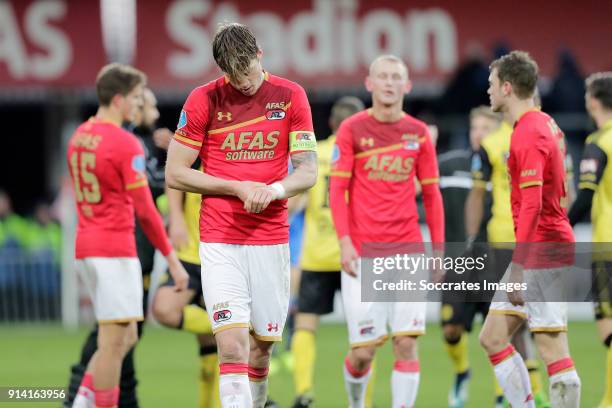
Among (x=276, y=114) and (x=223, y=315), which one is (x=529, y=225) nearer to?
(x=276, y=114)

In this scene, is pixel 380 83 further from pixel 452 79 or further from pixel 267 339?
pixel 452 79

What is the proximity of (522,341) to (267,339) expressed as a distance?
3119 mm

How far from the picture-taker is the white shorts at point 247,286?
6.19 meters

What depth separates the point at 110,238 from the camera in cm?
723

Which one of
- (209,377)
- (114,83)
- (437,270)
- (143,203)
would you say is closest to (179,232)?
(209,377)

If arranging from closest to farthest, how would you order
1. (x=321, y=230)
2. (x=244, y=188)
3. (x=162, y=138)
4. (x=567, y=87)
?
(x=244, y=188) < (x=162, y=138) < (x=321, y=230) < (x=567, y=87)

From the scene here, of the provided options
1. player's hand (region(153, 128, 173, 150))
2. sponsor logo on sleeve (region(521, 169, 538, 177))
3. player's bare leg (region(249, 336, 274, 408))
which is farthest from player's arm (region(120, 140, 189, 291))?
sponsor logo on sleeve (region(521, 169, 538, 177))

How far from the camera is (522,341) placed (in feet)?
29.2

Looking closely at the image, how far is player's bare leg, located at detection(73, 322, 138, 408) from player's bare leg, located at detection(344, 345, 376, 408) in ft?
5.04

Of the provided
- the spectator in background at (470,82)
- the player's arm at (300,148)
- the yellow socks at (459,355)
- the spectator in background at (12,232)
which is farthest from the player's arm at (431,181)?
the spectator in background at (12,232)

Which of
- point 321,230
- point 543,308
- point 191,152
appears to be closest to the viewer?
point 191,152

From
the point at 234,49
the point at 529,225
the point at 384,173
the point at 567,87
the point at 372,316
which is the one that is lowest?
the point at 372,316

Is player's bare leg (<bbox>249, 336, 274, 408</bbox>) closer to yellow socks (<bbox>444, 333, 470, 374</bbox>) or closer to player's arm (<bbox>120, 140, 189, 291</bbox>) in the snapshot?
player's arm (<bbox>120, 140, 189, 291</bbox>)

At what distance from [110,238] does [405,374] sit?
6.79ft
